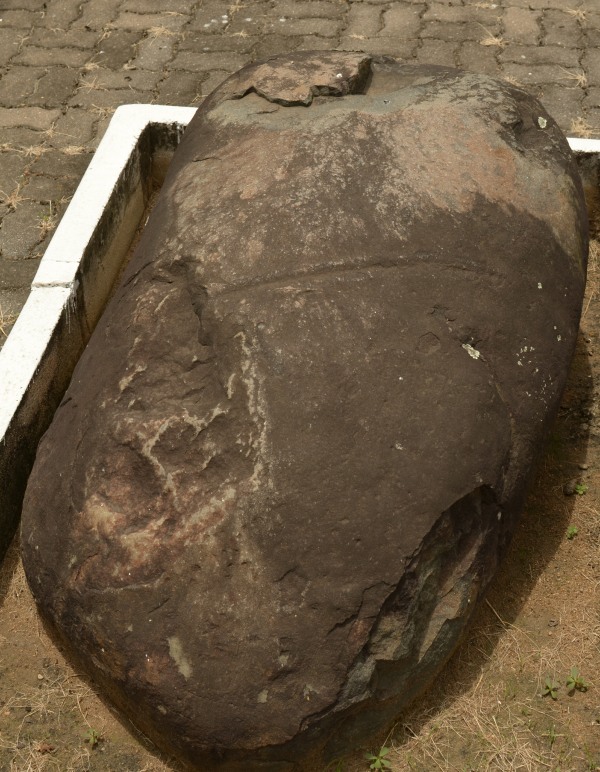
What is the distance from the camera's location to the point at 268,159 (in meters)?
2.81

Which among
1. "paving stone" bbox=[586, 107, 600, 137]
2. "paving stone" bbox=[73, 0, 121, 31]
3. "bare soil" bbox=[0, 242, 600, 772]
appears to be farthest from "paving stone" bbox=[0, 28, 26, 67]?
"bare soil" bbox=[0, 242, 600, 772]

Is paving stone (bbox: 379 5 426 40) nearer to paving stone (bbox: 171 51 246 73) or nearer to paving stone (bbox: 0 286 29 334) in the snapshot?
paving stone (bbox: 171 51 246 73)

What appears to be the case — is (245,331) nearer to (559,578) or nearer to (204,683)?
(204,683)

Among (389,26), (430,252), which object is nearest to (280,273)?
(430,252)

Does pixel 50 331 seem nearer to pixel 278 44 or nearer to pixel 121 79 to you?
pixel 121 79

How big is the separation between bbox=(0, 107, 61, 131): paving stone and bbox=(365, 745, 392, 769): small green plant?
3722 mm

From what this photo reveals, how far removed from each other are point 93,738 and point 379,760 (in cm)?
79

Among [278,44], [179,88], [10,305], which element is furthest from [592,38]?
[10,305]

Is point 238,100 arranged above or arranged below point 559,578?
above

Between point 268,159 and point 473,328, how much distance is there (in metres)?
0.79

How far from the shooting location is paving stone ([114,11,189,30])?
5801 mm

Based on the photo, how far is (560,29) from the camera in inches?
223

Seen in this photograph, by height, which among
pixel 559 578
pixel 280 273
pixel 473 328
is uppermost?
pixel 280 273

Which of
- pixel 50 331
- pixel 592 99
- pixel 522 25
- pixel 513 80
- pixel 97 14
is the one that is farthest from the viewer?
pixel 97 14
